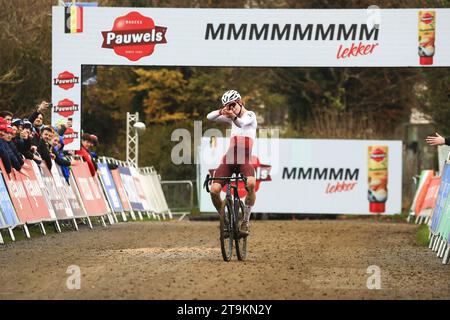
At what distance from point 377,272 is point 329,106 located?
3786cm

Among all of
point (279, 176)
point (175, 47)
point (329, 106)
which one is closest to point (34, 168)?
point (175, 47)

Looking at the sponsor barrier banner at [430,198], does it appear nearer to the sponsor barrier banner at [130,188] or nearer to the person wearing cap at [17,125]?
the sponsor barrier banner at [130,188]

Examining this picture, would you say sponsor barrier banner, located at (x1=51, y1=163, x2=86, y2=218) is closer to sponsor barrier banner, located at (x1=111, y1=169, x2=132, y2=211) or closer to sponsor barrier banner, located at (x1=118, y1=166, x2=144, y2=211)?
sponsor barrier banner, located at (x1=111, y1=169, x2=132, y2=211)

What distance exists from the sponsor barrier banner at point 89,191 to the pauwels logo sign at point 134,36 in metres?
3.93

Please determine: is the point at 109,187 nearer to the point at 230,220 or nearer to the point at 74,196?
the point at 74,196

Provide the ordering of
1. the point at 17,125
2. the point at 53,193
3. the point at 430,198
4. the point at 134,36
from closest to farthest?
the point at 17,125, the point at 53,193, the point at 134,36, the point at 430,198

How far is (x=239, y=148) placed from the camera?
1402 cm

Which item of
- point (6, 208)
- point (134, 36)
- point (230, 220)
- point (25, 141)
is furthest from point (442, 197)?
point (134, 36)

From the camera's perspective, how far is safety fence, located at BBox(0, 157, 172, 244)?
1811 centimetres

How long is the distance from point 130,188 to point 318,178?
6.09 m

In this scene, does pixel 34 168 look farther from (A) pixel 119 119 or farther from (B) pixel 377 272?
(A) pixel 119 119

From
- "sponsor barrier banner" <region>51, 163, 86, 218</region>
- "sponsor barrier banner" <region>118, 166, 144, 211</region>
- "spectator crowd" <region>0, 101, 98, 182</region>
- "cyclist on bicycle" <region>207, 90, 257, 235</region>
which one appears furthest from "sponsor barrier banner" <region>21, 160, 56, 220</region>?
"sponsor barrier banner" <region>118, 166, 144, 211</region>

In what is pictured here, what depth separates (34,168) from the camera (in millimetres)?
20031

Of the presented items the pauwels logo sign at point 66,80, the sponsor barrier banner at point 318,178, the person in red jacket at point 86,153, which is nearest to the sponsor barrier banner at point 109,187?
the person in red jacket at point 86,153
